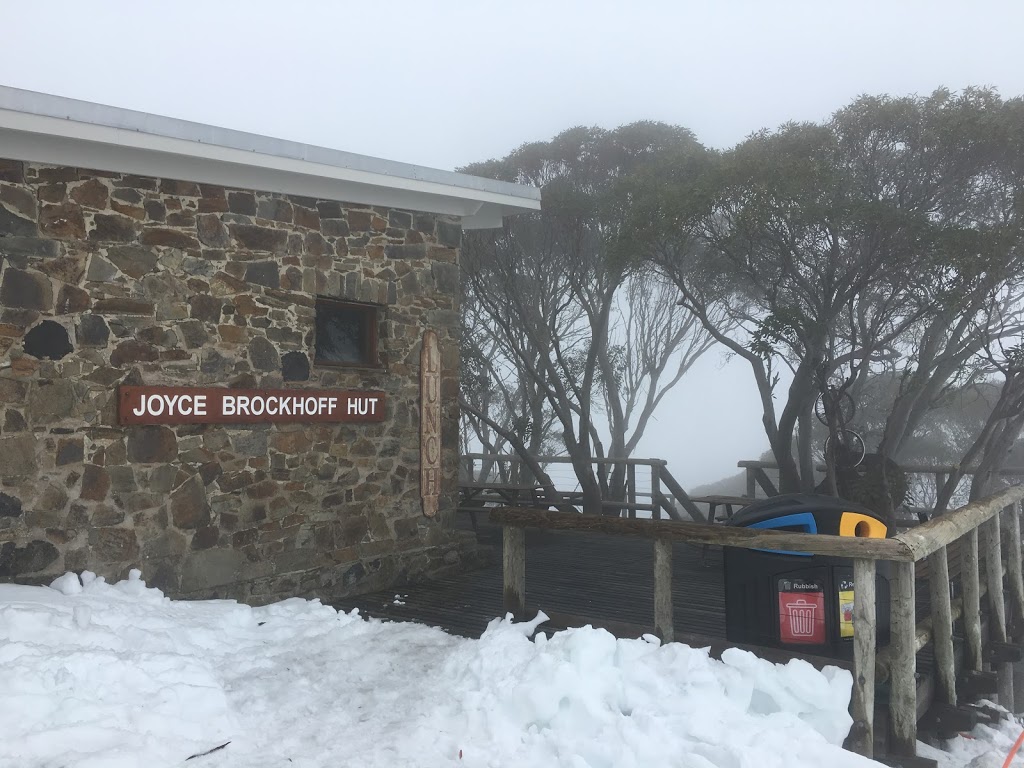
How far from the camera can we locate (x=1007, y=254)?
10469mm

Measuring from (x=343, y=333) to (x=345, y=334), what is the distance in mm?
29

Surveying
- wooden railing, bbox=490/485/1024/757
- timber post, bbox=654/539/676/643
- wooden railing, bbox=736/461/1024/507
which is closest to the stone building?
wooden railing, bbox=490/485/1024/757

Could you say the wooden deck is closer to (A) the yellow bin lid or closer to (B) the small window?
(A) the yellow bin lid

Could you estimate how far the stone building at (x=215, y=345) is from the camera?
241 inches

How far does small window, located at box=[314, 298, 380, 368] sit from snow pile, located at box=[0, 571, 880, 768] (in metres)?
3.11

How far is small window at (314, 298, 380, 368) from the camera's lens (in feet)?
26.5

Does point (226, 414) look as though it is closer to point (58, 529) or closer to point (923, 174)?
point (58, 529)

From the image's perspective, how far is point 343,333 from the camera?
27.2 ft

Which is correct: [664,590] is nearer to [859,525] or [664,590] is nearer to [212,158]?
[859,525]

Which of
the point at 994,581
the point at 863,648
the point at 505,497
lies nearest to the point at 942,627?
the point at 863,648

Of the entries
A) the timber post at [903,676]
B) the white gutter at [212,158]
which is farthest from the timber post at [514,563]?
the white gutter at [212,158]

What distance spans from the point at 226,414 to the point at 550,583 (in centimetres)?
348

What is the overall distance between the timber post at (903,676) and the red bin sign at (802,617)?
1.30 ft

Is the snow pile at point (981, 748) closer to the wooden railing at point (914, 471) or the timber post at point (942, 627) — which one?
the timber post at point (942, 627)
